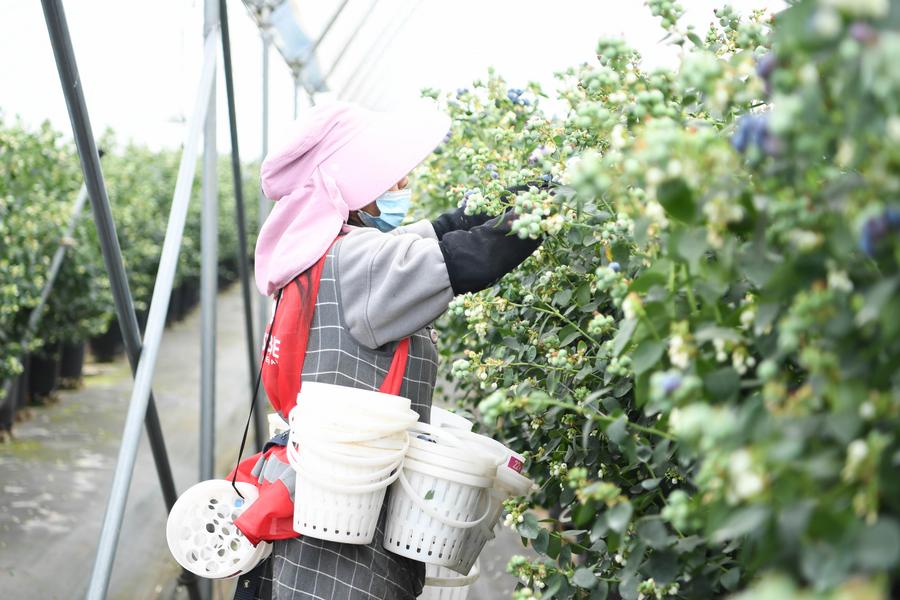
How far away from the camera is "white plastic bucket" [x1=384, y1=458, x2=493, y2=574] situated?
5.27 feet

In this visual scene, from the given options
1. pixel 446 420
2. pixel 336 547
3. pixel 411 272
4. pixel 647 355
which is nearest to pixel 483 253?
pixel 411 272

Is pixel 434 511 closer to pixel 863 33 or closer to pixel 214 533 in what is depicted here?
pixel 214 533

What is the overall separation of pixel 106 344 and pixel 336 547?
22.4 ft

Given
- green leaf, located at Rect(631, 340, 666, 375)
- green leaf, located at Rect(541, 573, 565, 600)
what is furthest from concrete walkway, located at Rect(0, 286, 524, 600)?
green leaf, located at Rect(631, 340, 666, 375)

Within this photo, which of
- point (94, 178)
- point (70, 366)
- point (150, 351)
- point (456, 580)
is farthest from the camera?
point (70, 366)

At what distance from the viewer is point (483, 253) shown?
1.60 meters

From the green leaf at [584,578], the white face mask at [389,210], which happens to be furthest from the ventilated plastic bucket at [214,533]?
the green leaf at [584,578]

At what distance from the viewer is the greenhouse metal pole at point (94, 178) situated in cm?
187

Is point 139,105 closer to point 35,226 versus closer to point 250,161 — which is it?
point 35,226

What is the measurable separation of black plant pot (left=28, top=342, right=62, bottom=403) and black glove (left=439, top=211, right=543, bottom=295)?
5.03m

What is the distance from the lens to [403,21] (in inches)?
190

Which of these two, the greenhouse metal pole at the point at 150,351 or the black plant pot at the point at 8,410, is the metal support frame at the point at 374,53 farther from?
the black plant pot at the point at 8,410

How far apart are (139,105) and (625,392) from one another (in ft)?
20.0

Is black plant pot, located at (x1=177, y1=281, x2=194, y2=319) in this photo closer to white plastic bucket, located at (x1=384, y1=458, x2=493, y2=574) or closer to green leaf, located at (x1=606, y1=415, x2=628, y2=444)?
white plastic bucket, located at (x1=384, y1=458, x2=493, y2=574)
